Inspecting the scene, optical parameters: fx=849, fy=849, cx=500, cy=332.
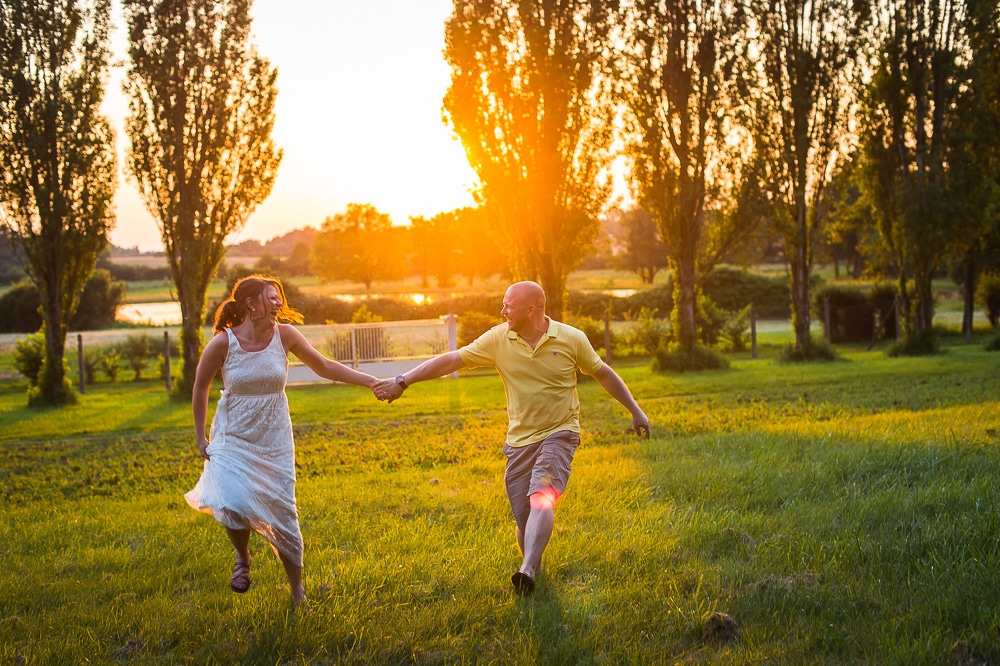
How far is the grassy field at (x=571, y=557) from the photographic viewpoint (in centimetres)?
437

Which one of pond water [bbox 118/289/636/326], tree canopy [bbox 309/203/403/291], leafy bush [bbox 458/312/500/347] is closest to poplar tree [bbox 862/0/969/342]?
leafy bush [bbox 458/312/500/347]

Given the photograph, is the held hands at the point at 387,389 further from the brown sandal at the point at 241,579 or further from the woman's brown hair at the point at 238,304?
the brown sandal at the point at 241,579

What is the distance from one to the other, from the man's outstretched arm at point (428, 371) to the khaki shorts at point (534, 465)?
661 millimetres

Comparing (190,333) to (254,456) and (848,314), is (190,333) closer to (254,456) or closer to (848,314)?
(254,456)

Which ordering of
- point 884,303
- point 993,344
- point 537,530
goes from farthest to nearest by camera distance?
point 884,303 → point 993,344 → point 537,530

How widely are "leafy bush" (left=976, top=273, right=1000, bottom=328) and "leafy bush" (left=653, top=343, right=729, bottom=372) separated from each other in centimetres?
1796

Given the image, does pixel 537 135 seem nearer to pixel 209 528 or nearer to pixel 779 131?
pixel 779 131

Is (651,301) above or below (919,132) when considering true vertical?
below

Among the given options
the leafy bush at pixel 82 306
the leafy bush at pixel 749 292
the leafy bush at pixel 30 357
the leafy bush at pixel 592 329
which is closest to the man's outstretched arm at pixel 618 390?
the leafy bush at pixel 592 329

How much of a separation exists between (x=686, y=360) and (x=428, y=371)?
17.4m

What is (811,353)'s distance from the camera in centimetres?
2394

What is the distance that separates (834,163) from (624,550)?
21466 millimetres

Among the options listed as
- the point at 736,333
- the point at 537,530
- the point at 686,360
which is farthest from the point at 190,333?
the point at 736,333

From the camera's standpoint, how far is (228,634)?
4.55m
